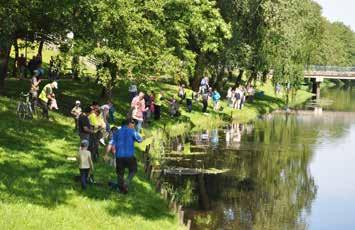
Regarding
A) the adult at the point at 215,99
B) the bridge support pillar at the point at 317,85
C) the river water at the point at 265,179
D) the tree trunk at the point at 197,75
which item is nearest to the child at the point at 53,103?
the river water at the point at 265,179

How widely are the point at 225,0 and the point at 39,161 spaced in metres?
28.7

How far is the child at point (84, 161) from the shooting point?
1717 cm

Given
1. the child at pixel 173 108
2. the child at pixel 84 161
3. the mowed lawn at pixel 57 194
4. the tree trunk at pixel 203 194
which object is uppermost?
the child at pixel 173 108

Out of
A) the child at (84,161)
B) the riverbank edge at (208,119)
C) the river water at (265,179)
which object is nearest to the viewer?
the child at (84,161)

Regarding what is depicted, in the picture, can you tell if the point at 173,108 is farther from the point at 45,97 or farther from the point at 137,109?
the point at 45,97

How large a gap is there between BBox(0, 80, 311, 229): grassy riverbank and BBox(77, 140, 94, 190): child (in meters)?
0.34

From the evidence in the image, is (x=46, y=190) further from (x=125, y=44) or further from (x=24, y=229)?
(x=125, y=44)

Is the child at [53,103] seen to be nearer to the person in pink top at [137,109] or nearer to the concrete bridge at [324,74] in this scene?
the person in pink top at [137,109]

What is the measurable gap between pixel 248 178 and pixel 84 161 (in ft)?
34.0

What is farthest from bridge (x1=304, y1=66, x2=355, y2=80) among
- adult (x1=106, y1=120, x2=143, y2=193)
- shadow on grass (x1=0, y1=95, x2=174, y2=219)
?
adult (x1=106, y1=120, x2=143, y2=193)

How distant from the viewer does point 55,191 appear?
16.9 meters

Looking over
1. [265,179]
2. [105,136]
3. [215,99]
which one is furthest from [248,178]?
[215,99]

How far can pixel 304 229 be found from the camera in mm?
19203

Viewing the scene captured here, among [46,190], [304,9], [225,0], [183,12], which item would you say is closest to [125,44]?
[183,12]
